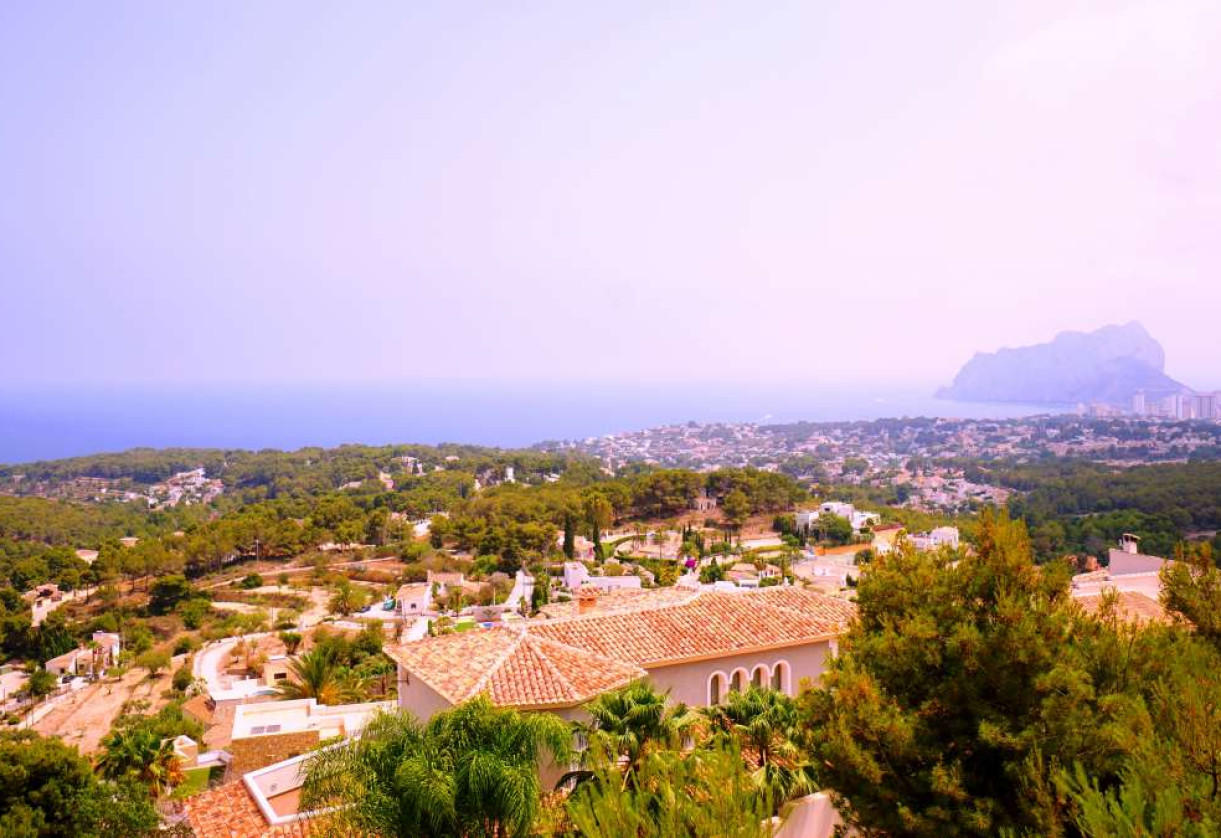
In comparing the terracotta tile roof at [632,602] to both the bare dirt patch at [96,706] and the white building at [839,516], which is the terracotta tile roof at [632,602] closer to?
the bare dirt patch at [96,706]

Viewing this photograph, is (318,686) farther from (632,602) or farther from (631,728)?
(631,728)

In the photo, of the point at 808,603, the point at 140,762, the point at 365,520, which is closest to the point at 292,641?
the point at 140,762

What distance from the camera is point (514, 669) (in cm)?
987

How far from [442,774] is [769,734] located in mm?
3103

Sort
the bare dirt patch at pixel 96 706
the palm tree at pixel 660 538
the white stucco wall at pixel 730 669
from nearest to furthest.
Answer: the white stucco wall at pixel 730 669 < the bare dirt patch at pixel 96 706 < the palm tree at pixel 660 538

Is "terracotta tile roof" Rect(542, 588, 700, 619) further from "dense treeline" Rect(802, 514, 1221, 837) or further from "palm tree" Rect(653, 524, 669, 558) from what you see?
"palm tree" Rect(653, 524, 669, 558)

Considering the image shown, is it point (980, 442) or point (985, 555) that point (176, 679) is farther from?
point (980, 442)

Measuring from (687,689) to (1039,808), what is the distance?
21.4 ft

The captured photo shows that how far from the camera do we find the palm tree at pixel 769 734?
726 cm

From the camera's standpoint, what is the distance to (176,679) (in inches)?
1032

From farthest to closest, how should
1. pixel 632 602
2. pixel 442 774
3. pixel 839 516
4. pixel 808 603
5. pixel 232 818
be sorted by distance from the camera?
pixel 839 516 → pixel 632 602 → pixel 808 603 → pixel 232 818 → pixel 442 774

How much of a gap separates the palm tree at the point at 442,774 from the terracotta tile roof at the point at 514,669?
2.01 meters

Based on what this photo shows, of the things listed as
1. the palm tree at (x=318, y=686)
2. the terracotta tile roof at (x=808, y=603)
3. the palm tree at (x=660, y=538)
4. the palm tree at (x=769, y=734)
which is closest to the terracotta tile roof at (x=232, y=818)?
the palm tree at (x=769, y=734)

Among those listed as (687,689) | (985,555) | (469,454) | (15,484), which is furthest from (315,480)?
(985,555)
